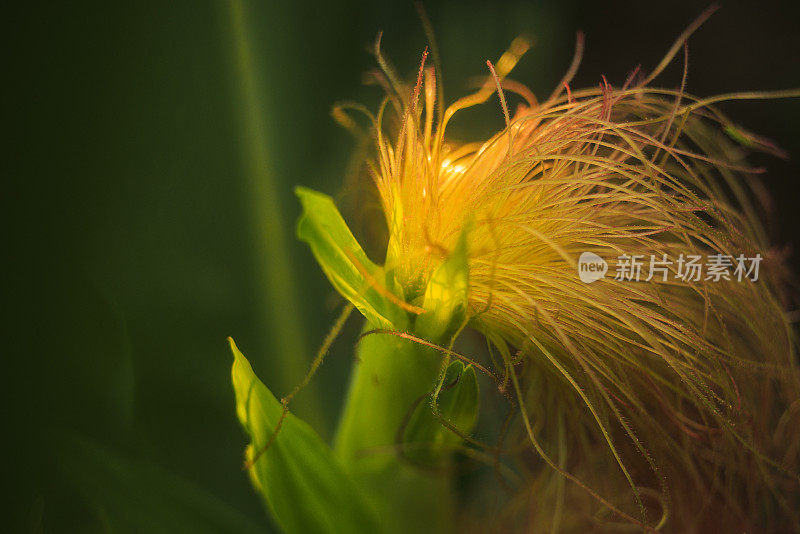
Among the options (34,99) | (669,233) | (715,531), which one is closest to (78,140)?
(34,99)

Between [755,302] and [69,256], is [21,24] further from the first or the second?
[755,302]

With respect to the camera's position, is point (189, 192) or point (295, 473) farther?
point (189, 192)

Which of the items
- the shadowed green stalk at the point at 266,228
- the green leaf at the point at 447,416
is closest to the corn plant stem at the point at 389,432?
the green leaf at the point at 447,416

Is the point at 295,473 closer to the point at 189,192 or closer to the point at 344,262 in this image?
the point at 344,262

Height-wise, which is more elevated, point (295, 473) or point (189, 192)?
point (189, 192)

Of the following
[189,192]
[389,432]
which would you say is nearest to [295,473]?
[389,432]

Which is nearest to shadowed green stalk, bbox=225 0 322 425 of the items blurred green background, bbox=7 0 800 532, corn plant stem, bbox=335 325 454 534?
blurred green background, bbox=7 0 800 532
